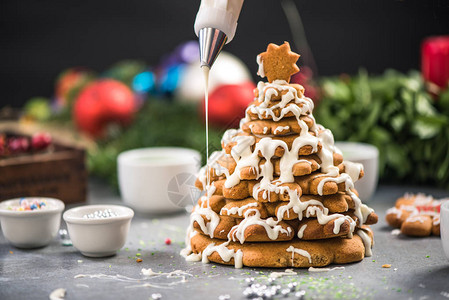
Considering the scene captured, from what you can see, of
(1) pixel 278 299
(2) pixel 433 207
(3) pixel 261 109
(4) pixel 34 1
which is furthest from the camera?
(4) pixel 34 1

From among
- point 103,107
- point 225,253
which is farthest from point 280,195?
point 103,107

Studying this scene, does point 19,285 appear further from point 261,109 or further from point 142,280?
point 261,109

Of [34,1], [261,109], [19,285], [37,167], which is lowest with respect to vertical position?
[19,285]

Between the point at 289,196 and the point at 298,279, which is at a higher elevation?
the point at 289,196

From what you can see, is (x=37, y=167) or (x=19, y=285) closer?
(x=19, y=285)

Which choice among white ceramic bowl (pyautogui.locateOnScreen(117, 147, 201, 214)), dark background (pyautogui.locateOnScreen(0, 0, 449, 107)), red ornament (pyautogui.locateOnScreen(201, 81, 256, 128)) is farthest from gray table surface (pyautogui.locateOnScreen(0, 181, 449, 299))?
dark background (pyautogui.locateOnScreen(0, 0, 449, 107))

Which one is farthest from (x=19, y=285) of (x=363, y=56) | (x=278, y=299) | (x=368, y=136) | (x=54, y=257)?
(x=363, y=56)

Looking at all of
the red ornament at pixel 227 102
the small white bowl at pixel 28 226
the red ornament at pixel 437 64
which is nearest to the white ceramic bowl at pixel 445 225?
the small white bowl at pixel 28 226

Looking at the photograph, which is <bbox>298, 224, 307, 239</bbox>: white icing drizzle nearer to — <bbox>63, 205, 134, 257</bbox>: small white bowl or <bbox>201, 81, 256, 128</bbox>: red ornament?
<bbox>63, 205, 134, 257</bbox>: small white bowl
